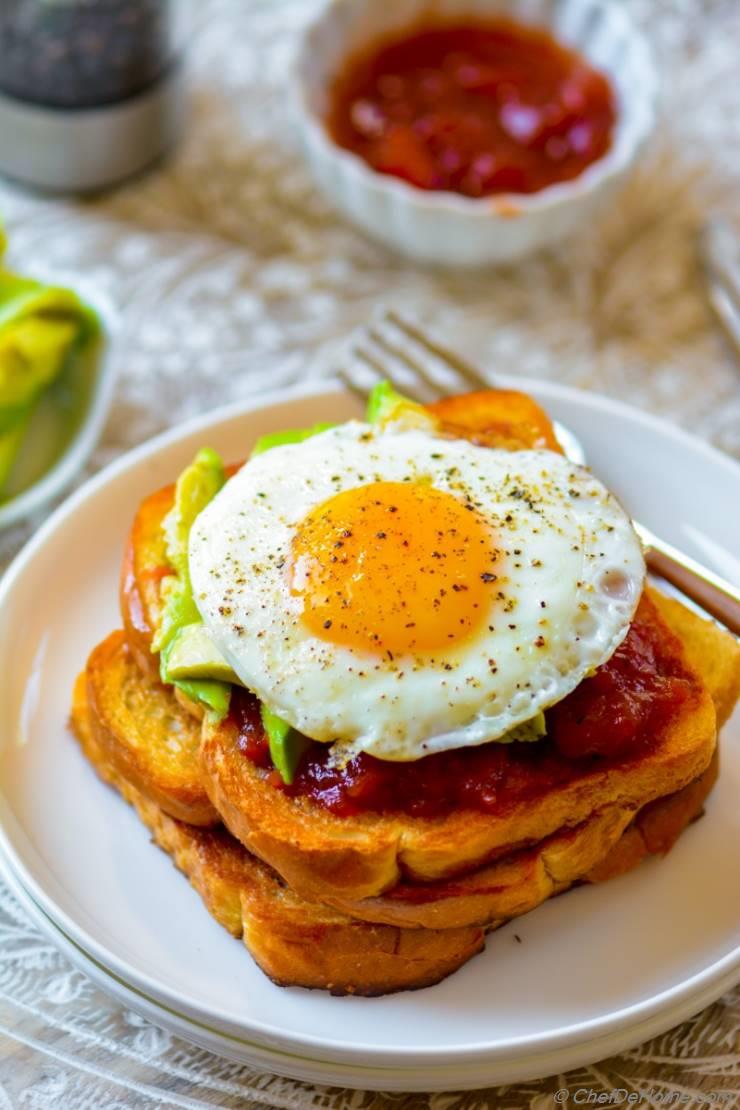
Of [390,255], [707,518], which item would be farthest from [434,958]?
[390,255]

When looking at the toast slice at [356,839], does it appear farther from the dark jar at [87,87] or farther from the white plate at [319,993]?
the dark jar at [87,87]

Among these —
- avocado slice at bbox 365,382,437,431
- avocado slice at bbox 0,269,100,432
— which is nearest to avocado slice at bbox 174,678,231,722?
avocado slice at bbox 365,382,437,431

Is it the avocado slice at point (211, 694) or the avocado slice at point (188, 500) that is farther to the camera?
the avocado slice at point (188, 500)

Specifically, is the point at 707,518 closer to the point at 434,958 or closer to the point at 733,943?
the point at 733,943

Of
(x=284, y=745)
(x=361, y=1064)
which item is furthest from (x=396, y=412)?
(x=361, y=1064)

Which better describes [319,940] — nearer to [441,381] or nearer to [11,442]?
[441,381]

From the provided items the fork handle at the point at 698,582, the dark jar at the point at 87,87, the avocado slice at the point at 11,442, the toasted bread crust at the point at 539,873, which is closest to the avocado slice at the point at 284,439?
the fork handle at the point at 698,582
